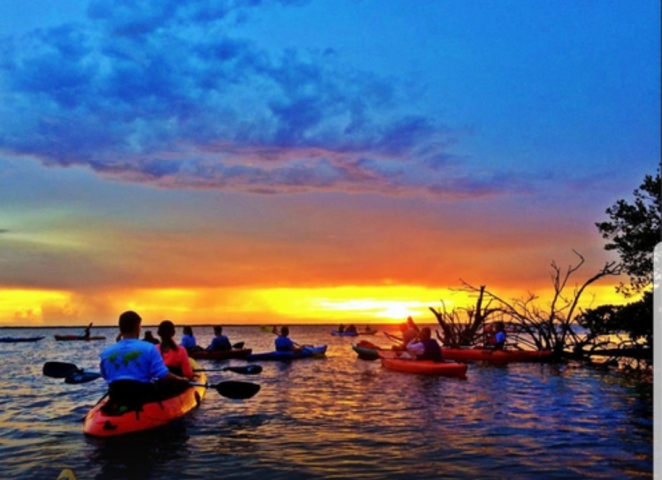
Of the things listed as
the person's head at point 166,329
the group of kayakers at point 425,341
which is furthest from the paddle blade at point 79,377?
the group of kayakers at point 425,341

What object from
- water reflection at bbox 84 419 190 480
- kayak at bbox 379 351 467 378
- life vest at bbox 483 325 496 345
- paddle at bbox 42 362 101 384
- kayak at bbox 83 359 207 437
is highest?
life vest at bbox 483 325 496 345

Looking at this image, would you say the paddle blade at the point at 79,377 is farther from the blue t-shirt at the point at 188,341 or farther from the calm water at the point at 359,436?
the blue t-shirt at the point at 188,341

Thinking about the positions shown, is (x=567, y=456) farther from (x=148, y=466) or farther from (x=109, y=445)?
(x=109, y=445)

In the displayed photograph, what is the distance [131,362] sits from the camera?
9.51 metres

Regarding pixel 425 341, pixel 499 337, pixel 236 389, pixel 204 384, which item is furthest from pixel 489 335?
pixel 204 384

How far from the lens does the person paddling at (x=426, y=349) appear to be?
73.1 feet

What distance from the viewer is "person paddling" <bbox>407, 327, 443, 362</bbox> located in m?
22.3

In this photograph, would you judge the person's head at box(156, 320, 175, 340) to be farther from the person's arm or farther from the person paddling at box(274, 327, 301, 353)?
the person paddling at box(274, 327, 301, 353)

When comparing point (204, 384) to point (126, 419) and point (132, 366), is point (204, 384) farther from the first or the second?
point (132, 366)

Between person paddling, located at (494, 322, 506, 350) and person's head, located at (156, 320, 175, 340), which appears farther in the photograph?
person paddling, located at (494, 322, 506, 350)

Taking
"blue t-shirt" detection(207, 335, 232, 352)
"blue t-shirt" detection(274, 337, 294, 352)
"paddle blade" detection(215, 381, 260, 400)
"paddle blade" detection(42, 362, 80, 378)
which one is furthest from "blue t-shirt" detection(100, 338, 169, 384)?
"blue t-shirt" detection(207, 335, 232, 352)

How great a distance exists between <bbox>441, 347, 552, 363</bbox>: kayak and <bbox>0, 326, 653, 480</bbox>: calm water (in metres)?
10.5

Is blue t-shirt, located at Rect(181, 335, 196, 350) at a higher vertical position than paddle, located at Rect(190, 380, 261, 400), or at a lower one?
higher

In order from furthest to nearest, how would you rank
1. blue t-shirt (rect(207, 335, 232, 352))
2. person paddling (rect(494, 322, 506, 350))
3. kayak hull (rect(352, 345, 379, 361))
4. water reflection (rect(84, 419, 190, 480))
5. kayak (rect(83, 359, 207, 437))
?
person paddling (rect(494, 322, 506, 350)) → kayak hull (rect(352, 345, 379, 361)) → blue t-shirt (rect(207, 335, 232, 352)) → kayak (rect(83, 359, 207, 437)) → water reflection (rect(84, 419, 190, 480))
